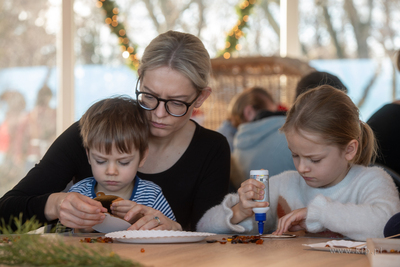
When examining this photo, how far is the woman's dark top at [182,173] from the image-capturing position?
1727 mm

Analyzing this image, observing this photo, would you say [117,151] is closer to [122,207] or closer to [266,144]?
[122,207]

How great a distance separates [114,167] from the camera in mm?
1637

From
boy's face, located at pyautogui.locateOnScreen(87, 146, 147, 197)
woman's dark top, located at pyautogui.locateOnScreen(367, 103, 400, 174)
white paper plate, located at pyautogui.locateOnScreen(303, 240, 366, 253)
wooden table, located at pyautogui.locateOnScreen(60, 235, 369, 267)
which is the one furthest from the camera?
woman's dark top, located at pyautogui.locateOnScreen(367, 103, 400, 174)

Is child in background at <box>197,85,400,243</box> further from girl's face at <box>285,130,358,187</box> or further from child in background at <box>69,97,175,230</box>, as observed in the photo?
child in background at <box>69,97,175,230</box>

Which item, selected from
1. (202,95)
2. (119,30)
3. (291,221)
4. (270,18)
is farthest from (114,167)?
(270,18)

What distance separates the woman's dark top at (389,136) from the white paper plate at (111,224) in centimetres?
135

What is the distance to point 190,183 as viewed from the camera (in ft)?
6.20

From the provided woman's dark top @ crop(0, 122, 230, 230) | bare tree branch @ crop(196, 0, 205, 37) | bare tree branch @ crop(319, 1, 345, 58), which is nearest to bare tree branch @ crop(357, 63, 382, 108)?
bare tree branch @ crop(319, 1, 345, 58)

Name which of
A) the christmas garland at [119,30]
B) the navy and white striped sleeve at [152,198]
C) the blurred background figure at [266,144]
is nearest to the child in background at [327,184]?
the navy and white striped sleeve at [152,198]

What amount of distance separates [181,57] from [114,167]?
19.8 inches

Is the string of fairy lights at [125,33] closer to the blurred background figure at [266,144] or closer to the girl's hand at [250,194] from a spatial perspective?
the blurred background figure at [266,144]

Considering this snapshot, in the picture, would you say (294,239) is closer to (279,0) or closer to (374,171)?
(374,171)

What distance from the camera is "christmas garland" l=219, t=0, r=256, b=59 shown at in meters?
4.31

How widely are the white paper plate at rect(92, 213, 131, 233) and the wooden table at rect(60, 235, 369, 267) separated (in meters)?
A: 0.14
